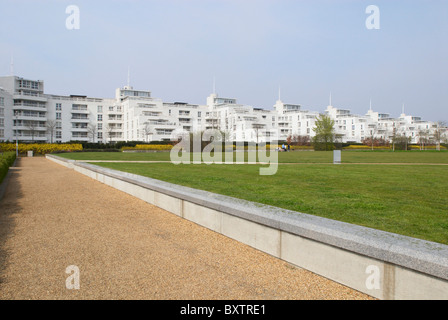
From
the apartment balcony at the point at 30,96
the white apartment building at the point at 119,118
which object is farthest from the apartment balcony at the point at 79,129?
the apartment balcony at the point at 30,96

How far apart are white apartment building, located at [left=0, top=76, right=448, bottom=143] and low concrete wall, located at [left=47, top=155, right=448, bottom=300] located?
2185 inches

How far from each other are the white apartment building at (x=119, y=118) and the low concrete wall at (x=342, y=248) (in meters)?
55.5

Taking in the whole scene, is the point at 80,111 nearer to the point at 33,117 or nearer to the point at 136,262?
the point at 33,117

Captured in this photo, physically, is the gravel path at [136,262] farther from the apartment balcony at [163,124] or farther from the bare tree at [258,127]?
the bare tree at [258,127]

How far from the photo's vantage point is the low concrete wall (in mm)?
2664

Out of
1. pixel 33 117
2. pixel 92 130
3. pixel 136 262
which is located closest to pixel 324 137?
pixel 92 130

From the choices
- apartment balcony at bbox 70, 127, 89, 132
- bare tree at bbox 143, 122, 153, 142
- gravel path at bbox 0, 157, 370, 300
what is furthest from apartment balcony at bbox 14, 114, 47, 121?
gravel path at bbox 0, 157, 370, 300

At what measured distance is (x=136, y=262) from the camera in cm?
415

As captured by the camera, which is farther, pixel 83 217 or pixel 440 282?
pixel 83 217

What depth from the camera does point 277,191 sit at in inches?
289

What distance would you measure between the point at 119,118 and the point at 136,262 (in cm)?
8489
